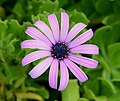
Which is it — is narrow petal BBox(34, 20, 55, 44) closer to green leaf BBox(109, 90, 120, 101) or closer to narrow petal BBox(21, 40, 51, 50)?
narrow petal BBox(21, 40, 51, 50)

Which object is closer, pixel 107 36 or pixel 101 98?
pixel 101 98

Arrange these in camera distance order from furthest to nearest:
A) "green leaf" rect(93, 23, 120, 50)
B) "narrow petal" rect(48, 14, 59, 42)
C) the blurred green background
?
"green leaf" rect(93, 23, 120, 50)
the blurred green background
"narrow petal" rect(48, 14, 59, 42)

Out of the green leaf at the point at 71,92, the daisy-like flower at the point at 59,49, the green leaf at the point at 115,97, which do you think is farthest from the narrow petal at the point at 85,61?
the green leaf at the point at 115,97

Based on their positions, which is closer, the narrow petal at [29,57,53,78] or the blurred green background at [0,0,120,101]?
the narrow petal at [29,57,53,78]

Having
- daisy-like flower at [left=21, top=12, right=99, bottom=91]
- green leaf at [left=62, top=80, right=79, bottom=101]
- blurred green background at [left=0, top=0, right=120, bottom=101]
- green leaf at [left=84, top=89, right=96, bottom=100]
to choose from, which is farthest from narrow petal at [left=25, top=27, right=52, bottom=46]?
green leaf at [left=84, top=89, right=96, bottom=100]

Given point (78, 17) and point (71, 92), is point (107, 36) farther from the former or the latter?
point (71, 92)

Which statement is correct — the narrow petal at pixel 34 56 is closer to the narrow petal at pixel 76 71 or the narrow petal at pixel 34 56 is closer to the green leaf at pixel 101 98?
the narrow petal at pixel 76 71

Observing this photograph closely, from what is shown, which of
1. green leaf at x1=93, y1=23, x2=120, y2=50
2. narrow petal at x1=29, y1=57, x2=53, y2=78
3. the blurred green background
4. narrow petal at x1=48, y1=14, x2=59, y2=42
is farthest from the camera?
green leaf at x1=93, y1=23, x2=120, y2=50

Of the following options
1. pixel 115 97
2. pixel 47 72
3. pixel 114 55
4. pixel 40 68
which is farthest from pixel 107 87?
pixel 40 68
